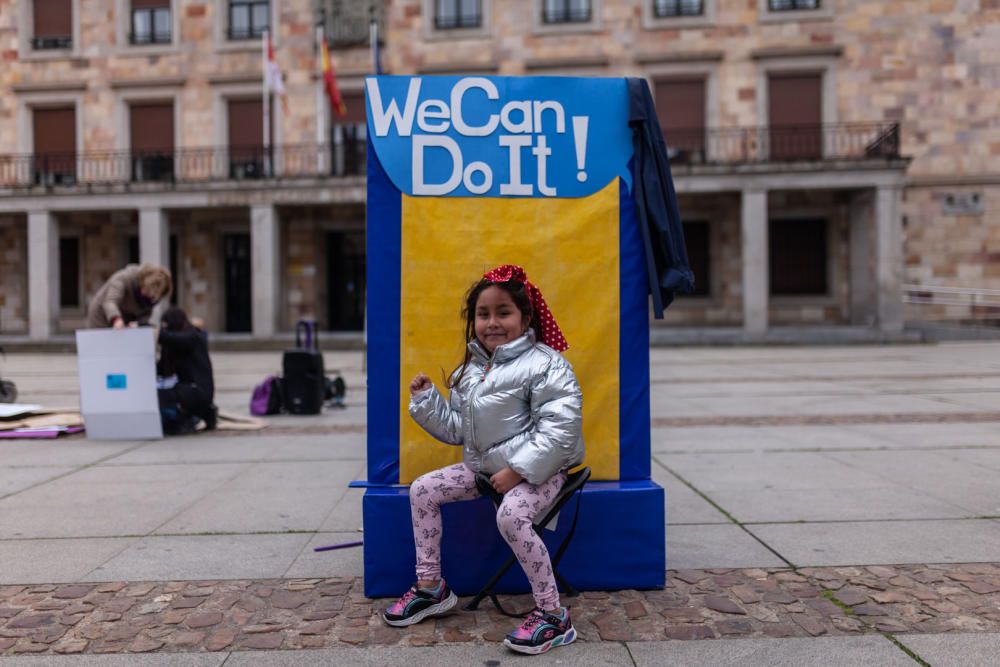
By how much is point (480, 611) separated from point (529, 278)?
4.75 feet

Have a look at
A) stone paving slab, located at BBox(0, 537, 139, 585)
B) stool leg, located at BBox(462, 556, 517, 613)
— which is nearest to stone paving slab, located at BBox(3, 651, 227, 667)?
stool leg, located at BBox(462, 556, 517, 613)

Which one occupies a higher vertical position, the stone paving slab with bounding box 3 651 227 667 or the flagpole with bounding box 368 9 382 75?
the flagpole with bounding box 368 9 382 75

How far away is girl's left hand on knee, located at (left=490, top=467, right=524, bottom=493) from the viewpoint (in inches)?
119

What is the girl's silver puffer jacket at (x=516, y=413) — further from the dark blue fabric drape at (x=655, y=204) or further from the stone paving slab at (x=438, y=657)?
A: the dark blue fabric drape at (x=655, y=204)

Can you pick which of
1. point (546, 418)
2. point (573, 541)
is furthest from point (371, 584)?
point (546, 418)

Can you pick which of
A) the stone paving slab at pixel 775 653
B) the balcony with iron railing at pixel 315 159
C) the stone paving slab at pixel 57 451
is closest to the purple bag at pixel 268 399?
the stone paving slab at pixel 57 451

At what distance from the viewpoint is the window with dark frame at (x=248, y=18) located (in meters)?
26.0

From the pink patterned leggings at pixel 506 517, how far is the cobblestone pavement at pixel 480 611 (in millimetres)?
235

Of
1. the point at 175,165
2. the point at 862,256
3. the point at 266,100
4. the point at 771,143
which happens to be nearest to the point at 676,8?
the point at 771,143

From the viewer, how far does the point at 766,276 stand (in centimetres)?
2305

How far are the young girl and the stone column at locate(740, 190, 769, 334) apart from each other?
2087 cm

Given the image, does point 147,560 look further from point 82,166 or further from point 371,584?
point 82,166

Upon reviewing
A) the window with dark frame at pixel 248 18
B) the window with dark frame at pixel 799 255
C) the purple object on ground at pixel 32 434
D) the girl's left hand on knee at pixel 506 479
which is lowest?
the purple object on ground at pixel 32 434

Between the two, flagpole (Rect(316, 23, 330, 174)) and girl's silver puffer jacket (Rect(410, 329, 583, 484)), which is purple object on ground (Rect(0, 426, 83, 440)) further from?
flagpole (Rect(316, 23, 330, 174))
